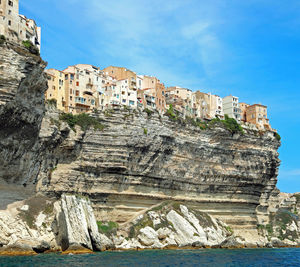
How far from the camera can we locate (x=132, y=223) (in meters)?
49.8

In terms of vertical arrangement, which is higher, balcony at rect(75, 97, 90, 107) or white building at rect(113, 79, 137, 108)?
white building at rect(113, 79, 137, 108)

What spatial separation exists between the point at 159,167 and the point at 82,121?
11825 mm

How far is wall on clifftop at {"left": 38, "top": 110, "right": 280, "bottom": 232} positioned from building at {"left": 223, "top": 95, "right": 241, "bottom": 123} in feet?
38.8

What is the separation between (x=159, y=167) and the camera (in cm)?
5603

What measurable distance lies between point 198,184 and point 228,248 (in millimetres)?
10505

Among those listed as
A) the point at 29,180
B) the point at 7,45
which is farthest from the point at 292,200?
the point at 7,45

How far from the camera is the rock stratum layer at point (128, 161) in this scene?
4153 cm

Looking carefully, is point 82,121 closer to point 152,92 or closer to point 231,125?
point 152,92

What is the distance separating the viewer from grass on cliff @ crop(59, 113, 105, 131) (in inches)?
1981

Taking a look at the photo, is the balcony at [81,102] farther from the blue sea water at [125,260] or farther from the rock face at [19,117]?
the blue sea water at [125,260]

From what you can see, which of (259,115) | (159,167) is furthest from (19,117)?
(259,115)

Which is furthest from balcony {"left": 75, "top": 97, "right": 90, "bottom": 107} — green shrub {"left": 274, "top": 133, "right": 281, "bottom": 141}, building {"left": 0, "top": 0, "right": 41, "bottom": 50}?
green shrub {"left": 274, "top": 133, "right": 281, "bottom": 141}

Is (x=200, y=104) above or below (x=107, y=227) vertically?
above

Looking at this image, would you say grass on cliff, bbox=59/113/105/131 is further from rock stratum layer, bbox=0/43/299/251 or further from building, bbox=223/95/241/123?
building, bbox=223/95/241/123
